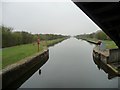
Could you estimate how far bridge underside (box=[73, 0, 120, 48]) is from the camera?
16.1ft

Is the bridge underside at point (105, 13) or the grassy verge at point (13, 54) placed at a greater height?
the bridge underside at point (105, 13)

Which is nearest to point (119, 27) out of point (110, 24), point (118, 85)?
point (110, 24)

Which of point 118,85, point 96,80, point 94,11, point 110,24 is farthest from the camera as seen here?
point 96,80

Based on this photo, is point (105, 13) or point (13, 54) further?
point (13, 54)

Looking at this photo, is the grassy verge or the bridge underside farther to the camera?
the grassy verge

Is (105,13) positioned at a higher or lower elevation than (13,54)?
higher

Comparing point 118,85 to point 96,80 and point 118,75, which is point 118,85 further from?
point 96,80

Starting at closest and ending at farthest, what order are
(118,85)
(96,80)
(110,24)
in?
1. (110,24)
2. (118,85)
3. (96,80)

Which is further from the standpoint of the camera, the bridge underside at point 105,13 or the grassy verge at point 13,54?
the grassy verge at point 13,54

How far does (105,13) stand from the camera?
5.53 m

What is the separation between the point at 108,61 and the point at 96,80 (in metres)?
1.94

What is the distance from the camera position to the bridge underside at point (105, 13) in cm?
491

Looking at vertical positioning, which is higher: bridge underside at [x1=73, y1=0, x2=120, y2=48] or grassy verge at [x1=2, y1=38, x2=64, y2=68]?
bridge underside at [x1=73, y1=0, x2=120, y2=48]

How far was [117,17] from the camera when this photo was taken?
18.4 ft
